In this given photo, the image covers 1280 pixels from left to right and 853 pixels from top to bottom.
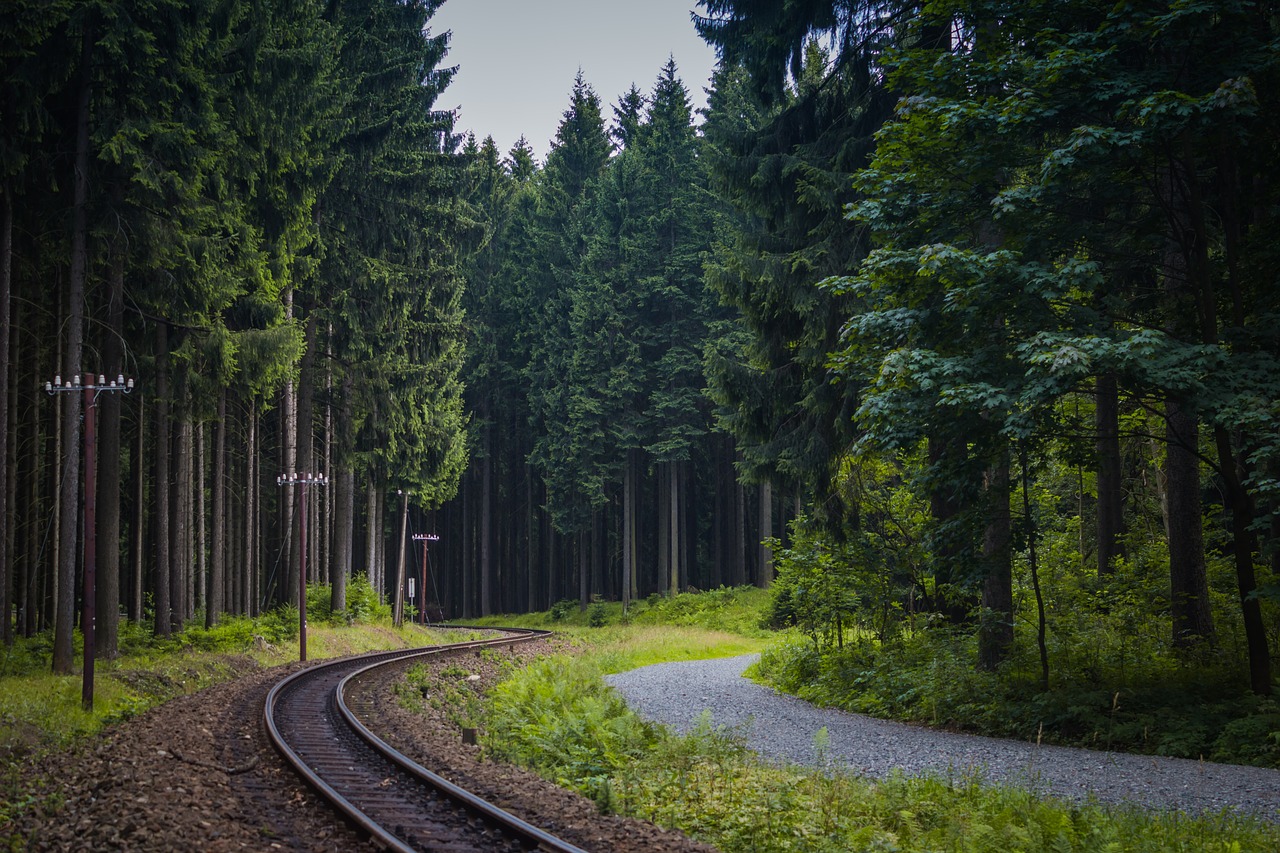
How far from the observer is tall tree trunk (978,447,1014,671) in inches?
533

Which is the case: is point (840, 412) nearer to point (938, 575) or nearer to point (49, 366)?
point (938, 575)

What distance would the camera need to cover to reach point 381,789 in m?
9.98

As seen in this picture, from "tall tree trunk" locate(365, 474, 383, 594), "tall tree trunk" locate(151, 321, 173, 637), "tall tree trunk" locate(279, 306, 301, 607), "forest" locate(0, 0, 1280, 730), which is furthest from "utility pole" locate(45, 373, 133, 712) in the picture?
"tall tree trunk" locate(365, 474, 383, 594)

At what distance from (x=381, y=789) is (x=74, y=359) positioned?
11473 mm

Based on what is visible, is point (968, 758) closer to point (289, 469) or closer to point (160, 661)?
point (160, 661)

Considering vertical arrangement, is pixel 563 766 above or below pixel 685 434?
below

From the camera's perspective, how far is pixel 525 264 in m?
54.2

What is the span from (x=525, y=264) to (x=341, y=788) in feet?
152

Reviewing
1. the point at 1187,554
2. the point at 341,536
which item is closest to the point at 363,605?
the point at 341,536

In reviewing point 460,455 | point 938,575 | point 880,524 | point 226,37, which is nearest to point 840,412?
point 880,524

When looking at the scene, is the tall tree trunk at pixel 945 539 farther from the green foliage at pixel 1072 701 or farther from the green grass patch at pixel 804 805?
the green grass patch at pixel 804 805

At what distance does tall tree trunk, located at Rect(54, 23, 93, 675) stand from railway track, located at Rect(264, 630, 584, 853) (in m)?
3.98

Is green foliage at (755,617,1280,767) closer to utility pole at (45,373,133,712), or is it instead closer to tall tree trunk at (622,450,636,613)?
utility pole at (45,373,133,712)

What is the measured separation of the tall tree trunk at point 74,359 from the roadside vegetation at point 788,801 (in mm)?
8601
